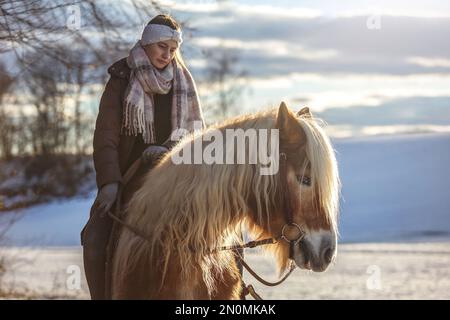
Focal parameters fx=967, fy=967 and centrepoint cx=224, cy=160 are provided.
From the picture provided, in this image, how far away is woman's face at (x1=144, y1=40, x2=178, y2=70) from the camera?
5785mm

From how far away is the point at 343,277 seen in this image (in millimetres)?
15117

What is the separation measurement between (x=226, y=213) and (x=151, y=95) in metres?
1.24

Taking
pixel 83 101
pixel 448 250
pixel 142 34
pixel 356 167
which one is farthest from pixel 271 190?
pixel 356 167

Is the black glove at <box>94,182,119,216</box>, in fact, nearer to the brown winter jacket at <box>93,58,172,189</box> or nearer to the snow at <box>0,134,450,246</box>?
the brown winter jacket at <box>93,58,172,189</box>

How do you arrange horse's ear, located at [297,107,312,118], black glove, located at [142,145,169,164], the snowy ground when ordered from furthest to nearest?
the snowy ground < black glove, located at [142,145,169,164] < horse's ear, located at [297,107,312,118]

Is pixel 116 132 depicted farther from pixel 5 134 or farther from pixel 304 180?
pixel 5 134

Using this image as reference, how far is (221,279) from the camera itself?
519cm

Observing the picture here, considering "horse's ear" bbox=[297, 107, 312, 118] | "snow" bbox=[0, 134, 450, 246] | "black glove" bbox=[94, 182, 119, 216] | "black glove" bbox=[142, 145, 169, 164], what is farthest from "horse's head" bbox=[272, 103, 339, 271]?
"snow" bbox=[0, 134, 450, 246]

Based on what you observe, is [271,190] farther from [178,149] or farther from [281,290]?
[281,290]

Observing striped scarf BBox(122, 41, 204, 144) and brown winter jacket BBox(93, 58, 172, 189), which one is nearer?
brown winter jacket BBox(93, 58, 172, 189)

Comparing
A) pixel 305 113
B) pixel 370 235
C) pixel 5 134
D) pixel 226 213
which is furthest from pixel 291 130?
pixel 370 235

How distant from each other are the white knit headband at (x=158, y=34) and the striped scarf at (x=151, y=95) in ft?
0.26

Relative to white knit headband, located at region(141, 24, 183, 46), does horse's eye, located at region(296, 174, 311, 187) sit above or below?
below

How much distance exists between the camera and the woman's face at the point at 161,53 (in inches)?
228
